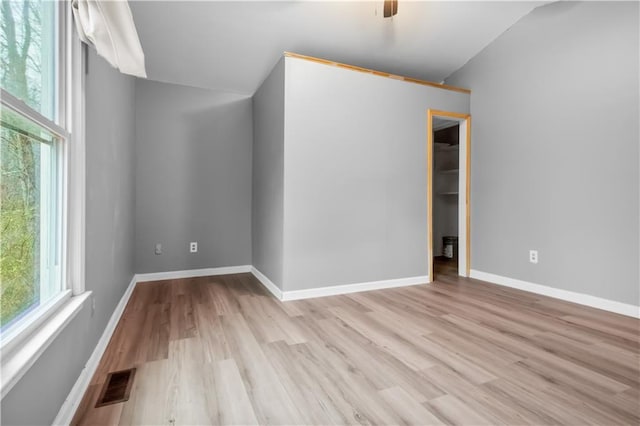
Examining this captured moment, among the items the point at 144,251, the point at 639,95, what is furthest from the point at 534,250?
the point at 144,251

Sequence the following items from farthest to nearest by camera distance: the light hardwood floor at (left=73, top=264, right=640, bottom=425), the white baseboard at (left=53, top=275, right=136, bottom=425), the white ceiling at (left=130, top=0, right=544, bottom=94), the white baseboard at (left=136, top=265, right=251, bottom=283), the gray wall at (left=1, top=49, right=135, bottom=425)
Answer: the white baseboard at (left=136, top=265, right=251, bottom=283) → the white ceiling at (left=130, top=0, right=544, bottom=94) → the light hardwood floor at (left=73, top=264, right=640, bottom=425) → the white baseboard at (left=53, top=275, right=136, bottom=425) → the gray wall at (left=1, top=49, right=135, bottom=425)

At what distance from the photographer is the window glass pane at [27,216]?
96 cm

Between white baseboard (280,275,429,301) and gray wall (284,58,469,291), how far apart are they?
52mm

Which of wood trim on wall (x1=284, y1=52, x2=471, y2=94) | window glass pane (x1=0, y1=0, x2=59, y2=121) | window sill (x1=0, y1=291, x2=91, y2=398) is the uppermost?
wood trim on wall (x1=284, y1=52, x2=471, y2=94)

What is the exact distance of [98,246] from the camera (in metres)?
1.74

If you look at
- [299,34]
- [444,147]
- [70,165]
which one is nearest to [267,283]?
[70,165]

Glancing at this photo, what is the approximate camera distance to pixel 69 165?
4.43 ft

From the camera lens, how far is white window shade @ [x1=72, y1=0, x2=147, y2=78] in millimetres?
1288

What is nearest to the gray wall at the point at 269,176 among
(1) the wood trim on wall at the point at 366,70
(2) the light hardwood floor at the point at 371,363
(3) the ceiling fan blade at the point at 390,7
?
(1) the wood trim on wall at the point at 366,70

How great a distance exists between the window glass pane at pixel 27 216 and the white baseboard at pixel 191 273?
7.60 feet

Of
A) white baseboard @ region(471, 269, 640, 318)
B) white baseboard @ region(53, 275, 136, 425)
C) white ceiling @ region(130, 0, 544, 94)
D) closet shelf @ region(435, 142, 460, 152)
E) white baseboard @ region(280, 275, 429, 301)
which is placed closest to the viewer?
white baseboard @ region(53, 275, 136, 425)

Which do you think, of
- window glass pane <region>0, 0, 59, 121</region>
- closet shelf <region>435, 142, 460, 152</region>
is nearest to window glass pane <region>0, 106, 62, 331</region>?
window glass pane <region>0, 0, 59, 121</region>

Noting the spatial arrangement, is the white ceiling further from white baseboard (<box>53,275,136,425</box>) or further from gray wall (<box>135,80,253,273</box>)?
white baseboard (<box>53,275,136,425</box>)

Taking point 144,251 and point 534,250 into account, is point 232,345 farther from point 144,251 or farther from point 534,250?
point 534,250
